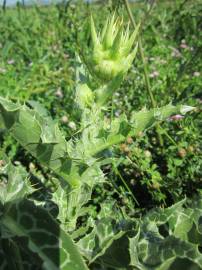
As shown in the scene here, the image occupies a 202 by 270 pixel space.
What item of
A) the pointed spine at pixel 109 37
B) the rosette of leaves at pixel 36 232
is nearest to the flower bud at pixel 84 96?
the pointed spine at pixel 109 37

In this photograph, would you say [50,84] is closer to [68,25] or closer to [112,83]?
[68,25]

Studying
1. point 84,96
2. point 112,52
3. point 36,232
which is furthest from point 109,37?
point 36,232

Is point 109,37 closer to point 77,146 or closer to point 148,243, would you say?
point 77,146

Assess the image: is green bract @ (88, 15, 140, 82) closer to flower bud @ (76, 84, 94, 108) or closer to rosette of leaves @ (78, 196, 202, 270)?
flower bud @ (76, 84, 94, 108)

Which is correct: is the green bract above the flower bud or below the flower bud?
above

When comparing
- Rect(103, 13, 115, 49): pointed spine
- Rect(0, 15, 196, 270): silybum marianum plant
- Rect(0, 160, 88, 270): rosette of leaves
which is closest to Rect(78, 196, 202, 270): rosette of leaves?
Rect(0, 15, 196, 270): silybum marianum plant

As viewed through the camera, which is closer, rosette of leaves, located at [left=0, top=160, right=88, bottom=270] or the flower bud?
rosette of leaves, located at [left=0, top=160, right=88, bottom=270]

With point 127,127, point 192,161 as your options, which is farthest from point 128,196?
point 127,127
